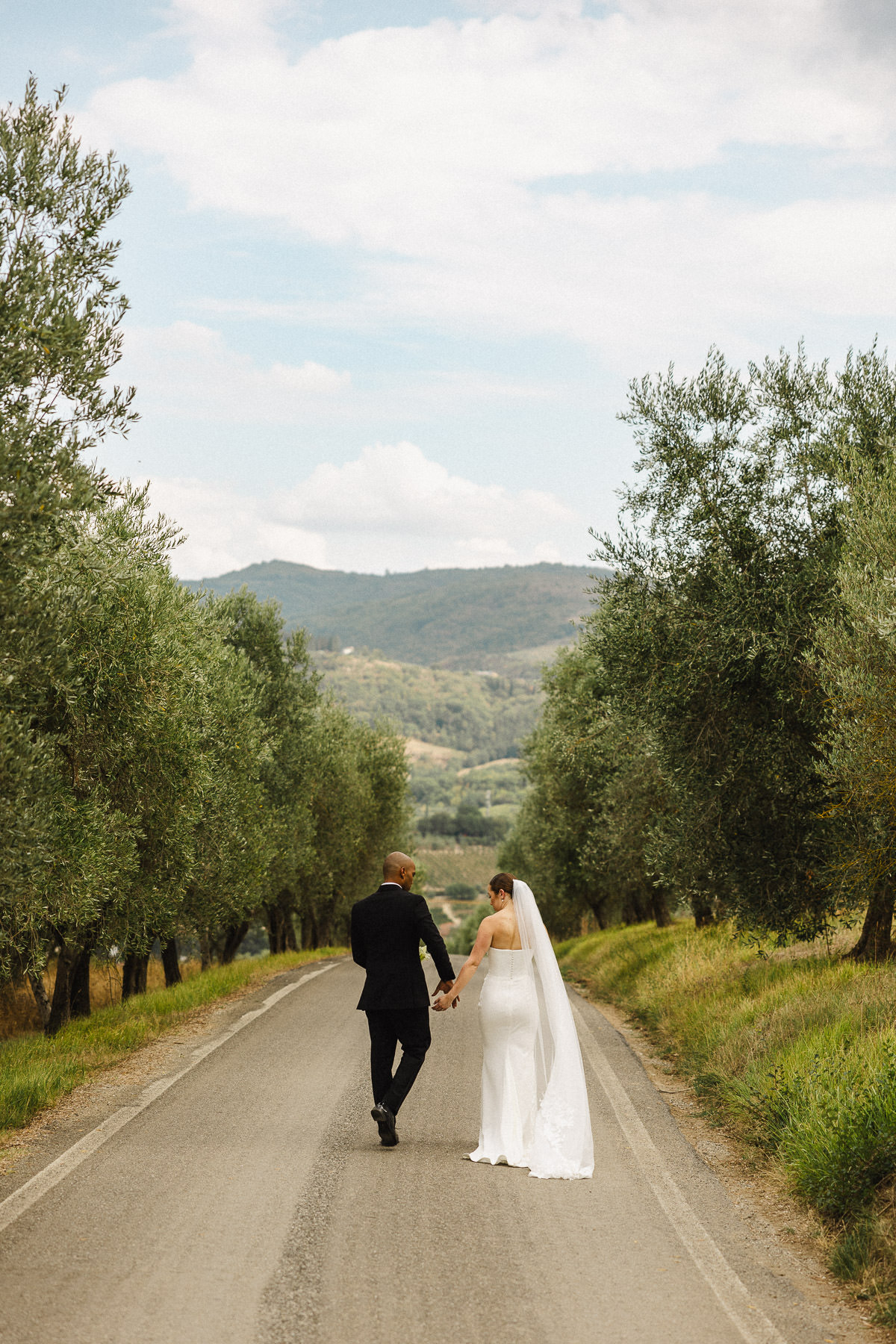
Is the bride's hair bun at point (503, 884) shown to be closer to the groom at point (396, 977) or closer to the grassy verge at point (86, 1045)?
the groom at point (396, 977)

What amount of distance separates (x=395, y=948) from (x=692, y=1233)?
2.94 meters

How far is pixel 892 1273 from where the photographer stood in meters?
5.41

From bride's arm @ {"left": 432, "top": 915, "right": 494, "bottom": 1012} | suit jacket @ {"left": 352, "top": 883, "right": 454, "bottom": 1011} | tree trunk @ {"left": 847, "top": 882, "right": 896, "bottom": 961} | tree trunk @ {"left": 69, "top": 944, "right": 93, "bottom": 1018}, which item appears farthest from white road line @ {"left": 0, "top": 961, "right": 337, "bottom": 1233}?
tree trunk @ {"left": 847, "top": 882, "right": 896, "bottom": 961}

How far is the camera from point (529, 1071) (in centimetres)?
Result: 784

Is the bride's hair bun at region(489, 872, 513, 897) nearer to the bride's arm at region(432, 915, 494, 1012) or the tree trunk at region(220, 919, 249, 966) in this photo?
the bride's arm at region(432, 915, 494, 1012)

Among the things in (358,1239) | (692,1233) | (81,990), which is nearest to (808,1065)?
(692,1233)

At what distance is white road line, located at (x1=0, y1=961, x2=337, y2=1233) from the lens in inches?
248

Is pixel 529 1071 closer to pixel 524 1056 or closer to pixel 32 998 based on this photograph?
pixel 524 1056

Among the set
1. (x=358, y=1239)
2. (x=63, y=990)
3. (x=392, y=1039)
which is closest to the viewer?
(x=358, y=1239)

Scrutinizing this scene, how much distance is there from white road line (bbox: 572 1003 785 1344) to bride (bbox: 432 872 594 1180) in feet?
1.72

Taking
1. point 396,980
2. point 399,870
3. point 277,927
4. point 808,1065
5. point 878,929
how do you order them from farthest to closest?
point 277,927 → point 878,929 → point 808,1065 → point 399,870 → point 396,980

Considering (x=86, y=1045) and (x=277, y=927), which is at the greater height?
(x=86, y=1045)

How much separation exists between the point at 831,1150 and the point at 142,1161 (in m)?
4.56

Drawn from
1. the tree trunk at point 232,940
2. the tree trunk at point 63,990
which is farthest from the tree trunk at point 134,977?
the tree trunk at point 232,940
